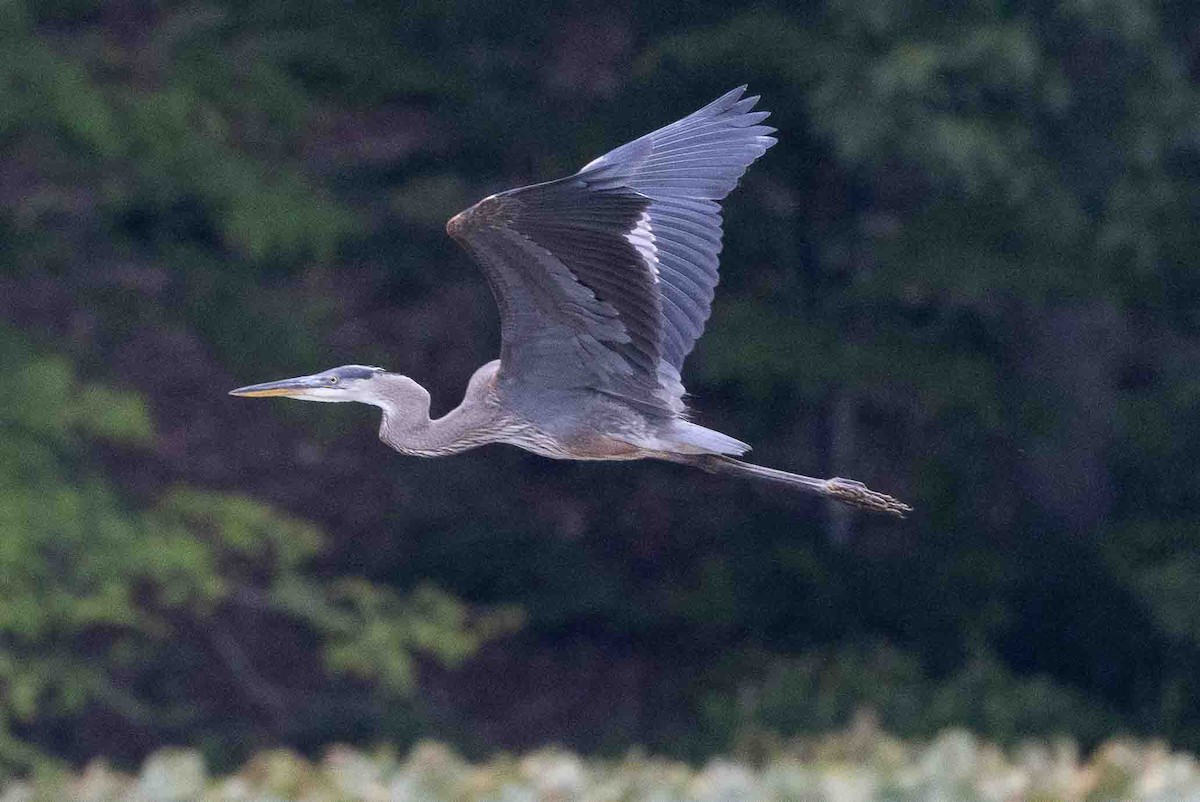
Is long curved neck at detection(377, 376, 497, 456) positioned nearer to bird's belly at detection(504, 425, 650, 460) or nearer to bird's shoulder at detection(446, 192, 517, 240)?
bird's belly at detection(504, 425, 650, 460)

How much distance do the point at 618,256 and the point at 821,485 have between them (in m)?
0.92

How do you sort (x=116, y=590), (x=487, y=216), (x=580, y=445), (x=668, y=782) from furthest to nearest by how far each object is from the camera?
1. (x=116, y=590)
2. (x=668, y=782)
3. (x=580, y=445)
4. (x=487, y=216)

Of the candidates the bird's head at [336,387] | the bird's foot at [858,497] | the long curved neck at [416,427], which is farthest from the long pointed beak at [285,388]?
the bird's foot at [858,497]

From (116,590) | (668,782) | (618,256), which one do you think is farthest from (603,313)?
(116,590)

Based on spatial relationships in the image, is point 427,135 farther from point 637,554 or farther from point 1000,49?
point 1000,49

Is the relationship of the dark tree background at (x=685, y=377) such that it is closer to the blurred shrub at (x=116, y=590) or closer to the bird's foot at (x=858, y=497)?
the blurred shrub at (x=116, y=590)

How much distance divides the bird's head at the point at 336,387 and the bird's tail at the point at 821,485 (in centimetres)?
95

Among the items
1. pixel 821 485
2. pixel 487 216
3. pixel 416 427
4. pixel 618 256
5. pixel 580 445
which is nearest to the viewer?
pixel 487 216

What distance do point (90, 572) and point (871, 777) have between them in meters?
4.49

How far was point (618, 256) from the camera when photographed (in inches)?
204

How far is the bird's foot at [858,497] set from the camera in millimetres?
5668

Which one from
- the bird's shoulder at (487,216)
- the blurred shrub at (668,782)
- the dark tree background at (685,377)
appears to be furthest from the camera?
the dark tree background at (685,377)

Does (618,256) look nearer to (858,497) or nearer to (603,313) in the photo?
(603,313)

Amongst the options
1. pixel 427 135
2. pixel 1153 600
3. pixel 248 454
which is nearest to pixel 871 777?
pixel 1153 600
